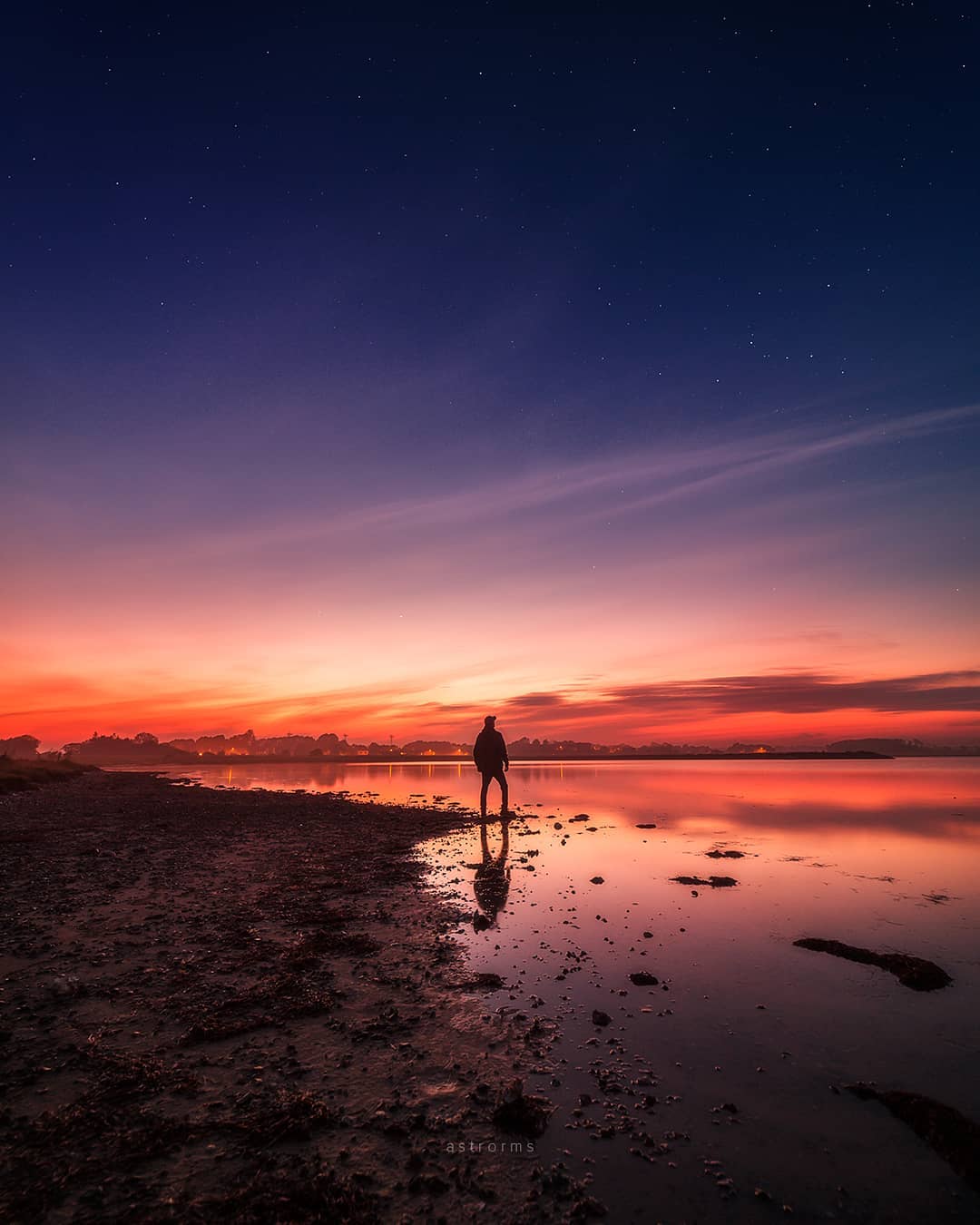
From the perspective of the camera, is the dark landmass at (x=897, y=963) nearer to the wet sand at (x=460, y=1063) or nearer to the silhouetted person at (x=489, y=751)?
the wet sand at (x=460, y=1063)

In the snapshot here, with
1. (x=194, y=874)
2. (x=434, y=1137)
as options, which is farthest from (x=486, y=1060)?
(x=194, y=874)

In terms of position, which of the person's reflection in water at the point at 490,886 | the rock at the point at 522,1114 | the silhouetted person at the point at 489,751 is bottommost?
the person's reflection in water at the point at 490,886

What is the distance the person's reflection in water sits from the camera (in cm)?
1221

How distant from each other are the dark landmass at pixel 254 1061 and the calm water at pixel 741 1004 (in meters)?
→ 0.73

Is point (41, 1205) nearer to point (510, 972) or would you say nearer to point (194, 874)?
point (510, 972)

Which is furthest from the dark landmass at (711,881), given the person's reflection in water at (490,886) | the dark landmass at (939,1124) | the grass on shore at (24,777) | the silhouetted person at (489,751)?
the grass on shore at (24,777)

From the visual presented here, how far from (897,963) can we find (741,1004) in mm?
3508

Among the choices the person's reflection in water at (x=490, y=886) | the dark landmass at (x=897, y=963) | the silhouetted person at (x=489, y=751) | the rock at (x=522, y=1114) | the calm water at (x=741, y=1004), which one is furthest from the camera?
the silhouetted person at (x=489, y=751)

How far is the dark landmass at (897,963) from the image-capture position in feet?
28.9

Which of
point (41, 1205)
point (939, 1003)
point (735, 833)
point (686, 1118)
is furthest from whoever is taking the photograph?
point (735, 833)

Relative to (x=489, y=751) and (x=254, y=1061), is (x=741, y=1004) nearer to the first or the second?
(x=254, y=1061)

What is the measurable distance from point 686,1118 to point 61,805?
3921cm

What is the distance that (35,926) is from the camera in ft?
37.1

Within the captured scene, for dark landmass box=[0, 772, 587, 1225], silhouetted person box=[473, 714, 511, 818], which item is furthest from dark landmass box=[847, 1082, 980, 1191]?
silhouetted person box=[473, 714, 511, 818]
